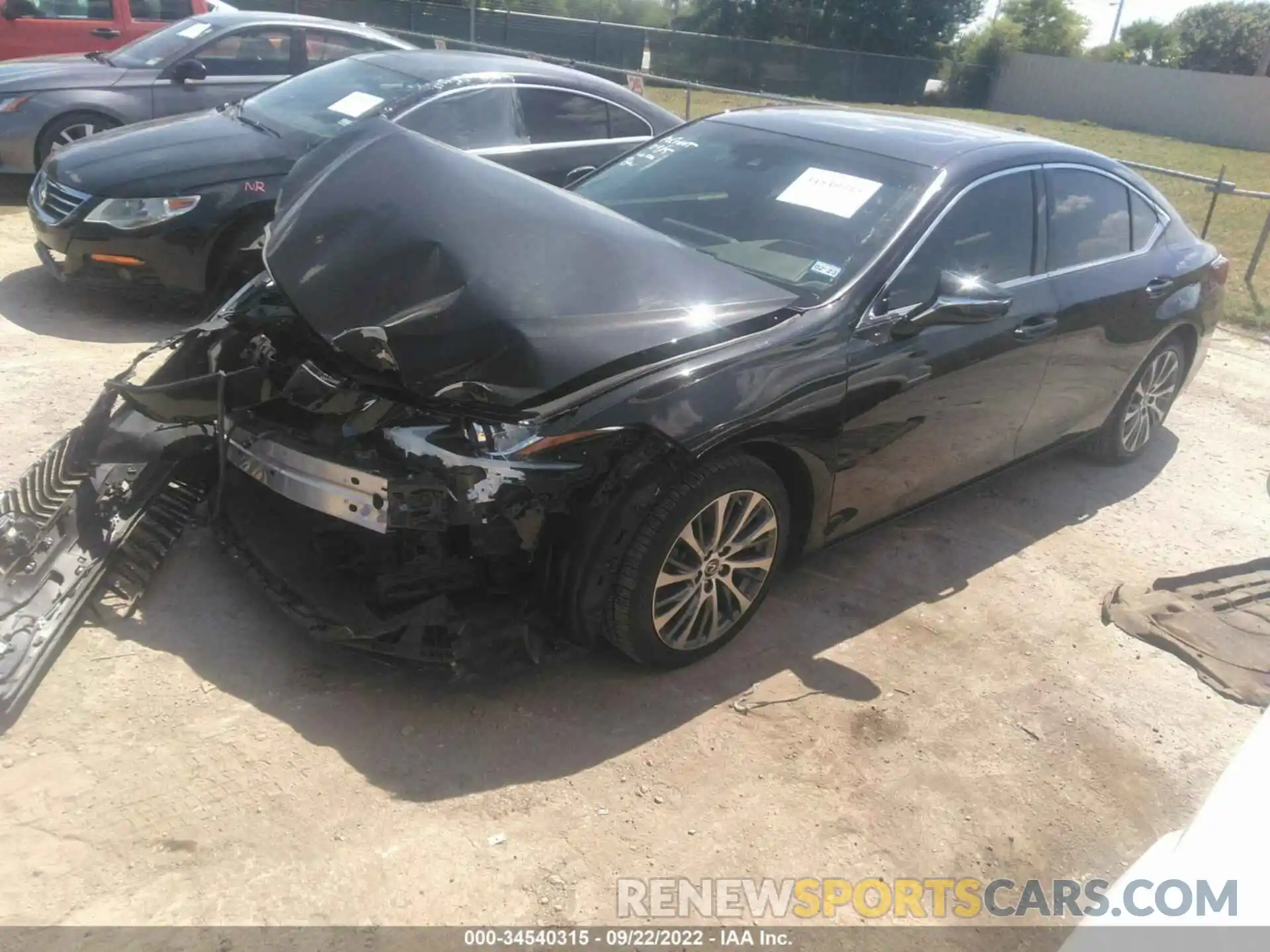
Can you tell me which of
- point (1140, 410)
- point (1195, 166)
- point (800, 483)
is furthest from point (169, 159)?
point (1195, 166)

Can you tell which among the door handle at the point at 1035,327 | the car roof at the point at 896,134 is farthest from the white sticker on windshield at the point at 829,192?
the door handle at the point at 1035,327

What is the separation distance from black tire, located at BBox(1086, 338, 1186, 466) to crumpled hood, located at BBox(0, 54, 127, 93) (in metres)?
7.61

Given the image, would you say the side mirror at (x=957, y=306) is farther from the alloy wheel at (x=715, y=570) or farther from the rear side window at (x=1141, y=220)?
the rear side window at (x=1141, y=220)

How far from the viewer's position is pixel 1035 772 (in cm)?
325

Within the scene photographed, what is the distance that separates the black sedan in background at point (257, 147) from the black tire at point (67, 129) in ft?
5.73

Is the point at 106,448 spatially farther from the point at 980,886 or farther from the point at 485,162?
the point at 980,886

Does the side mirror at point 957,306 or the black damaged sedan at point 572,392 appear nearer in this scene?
the black damaged sedan at point 572,392

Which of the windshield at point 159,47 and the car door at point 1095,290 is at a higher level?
the windshield at point 159,47

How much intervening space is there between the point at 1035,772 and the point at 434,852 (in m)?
1.92

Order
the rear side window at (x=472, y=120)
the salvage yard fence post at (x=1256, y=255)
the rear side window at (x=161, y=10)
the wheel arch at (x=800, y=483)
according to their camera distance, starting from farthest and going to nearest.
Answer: the rear side window at (x=161, y=10) < the salvage yard fence post at (x=1256, y=255) < the rear side window at (x=472, y=120) < the wheel arch at (x=800, y=483)

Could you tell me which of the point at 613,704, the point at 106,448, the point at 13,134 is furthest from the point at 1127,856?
the point at 13,134

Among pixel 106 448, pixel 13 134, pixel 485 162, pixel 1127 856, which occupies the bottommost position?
pixel 1127 856

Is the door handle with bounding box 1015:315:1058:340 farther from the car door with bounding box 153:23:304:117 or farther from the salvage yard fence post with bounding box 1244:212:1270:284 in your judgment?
the salvage yard fence post with bounding box 1244:212:1270:284

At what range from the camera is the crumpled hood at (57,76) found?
7840mm
